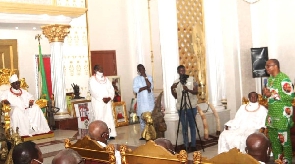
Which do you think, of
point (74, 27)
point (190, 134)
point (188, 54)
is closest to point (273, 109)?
point (190, 134)

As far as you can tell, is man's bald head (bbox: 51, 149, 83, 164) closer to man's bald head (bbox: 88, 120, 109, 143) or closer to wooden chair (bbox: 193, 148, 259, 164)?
wooden chair (bbox: 193, 148, 259, 164)

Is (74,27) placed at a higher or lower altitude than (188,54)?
higher

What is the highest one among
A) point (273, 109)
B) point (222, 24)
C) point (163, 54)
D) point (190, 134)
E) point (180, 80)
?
point (222, 24)

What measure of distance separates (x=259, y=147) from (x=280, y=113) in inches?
111

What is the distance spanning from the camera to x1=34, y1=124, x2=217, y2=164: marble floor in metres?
7.19

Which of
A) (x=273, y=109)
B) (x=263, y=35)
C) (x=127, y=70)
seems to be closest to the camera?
(x=273, y=109)

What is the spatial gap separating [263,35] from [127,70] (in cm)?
468

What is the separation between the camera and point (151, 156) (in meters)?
3.06

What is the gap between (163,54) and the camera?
8141 mm

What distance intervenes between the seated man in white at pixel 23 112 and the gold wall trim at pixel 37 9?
5.14 feet

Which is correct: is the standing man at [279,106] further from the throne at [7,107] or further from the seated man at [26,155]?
the throne at [7,107]

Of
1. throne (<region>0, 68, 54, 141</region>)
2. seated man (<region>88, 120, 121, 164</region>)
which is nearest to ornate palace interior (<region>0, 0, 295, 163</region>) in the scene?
throne (<region>0, 68, 54, 141</region>)

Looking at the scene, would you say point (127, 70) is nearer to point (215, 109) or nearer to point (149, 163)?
point (215, 109)

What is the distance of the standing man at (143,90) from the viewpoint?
338 inches
